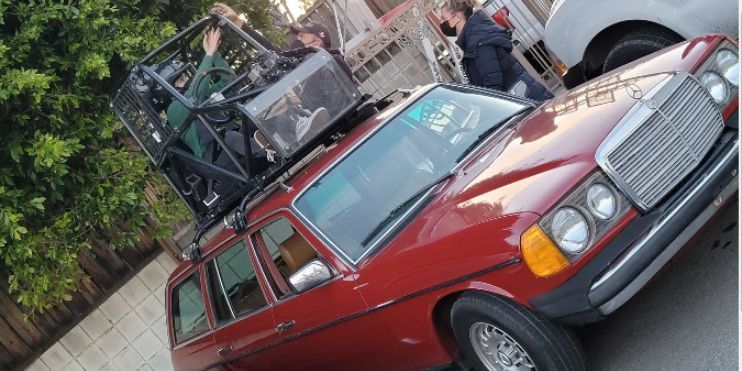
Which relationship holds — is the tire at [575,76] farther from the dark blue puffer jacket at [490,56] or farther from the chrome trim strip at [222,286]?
the chrome trim strip at [222,286]

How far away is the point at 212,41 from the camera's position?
257 inches

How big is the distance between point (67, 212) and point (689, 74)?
215 inches

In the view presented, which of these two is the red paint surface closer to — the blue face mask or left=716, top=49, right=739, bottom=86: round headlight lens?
left=716, top=49, right=739, bottom=86: round headlight lens

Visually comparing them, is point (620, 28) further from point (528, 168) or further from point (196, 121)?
point (196, 121)

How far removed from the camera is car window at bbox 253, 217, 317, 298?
4.78 meters

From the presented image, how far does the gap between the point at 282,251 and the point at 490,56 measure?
321 centimetres

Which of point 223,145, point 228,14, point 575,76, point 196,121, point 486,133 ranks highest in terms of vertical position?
point 228,14

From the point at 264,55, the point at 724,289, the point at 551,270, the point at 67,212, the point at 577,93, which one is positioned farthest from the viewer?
the point at 67,212

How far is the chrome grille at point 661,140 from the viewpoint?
12.1 feet

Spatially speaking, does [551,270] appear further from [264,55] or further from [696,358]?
[264,55]

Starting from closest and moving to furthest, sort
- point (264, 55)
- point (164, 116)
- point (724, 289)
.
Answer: point (724, 289)
point (264, 55)
point (164, 116)

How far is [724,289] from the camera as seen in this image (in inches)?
161

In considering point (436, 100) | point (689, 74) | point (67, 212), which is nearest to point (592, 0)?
point (436, 100)

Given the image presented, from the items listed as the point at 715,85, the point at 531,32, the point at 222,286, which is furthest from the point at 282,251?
the point at 531,32
